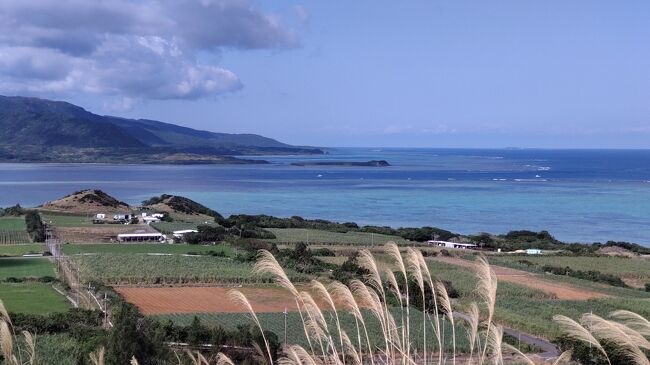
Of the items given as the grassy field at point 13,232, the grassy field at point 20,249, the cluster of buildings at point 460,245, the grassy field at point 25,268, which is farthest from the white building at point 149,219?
the cluster of buildings at point 460,245

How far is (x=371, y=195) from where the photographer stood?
9975 centimetres

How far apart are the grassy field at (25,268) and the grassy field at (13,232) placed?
8.84 meters

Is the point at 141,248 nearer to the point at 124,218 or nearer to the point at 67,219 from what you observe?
the point at 124,218

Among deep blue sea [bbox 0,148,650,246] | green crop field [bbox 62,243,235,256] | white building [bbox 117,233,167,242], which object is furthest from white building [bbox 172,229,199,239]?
deep blue sea [bbox 0,148,650,246]

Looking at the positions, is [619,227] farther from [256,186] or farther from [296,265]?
[256,186]

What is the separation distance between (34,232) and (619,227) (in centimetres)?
5196

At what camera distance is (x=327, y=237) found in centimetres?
5172

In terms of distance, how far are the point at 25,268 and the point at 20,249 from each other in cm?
786

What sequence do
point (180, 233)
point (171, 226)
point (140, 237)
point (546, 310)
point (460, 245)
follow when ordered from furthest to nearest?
point (171, 226), point (460, 245), point (180, 233), point (140, 237), point (546, 310)

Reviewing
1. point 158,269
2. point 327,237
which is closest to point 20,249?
point 158,269

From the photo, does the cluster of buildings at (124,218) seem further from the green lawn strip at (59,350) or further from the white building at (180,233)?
the green lawn strip at (59,350)

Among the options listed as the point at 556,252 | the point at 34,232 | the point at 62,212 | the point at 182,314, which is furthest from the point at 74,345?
the point at 62,212

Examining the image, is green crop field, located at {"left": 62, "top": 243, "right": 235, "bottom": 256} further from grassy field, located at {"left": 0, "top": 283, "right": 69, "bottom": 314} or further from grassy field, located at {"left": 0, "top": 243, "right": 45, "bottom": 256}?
grassy field, located at {"left": 0, "top": 283, "right": 69, "bottom": 314}

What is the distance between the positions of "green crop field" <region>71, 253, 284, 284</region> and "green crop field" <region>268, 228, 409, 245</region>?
36.5 feet
